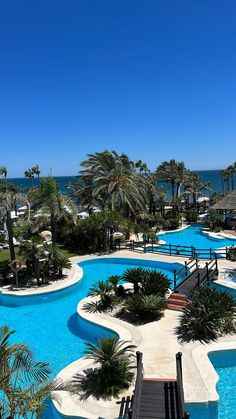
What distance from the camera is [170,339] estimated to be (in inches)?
501

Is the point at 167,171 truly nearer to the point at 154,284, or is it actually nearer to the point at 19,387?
the point at 154,284

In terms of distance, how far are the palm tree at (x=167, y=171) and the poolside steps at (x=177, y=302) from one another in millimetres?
37213

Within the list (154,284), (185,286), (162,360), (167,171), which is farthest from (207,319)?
(167,171)

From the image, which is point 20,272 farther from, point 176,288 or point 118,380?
point 118,380

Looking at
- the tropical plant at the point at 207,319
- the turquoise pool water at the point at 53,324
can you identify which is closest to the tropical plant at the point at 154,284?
the tropical plant at the point at 207,319

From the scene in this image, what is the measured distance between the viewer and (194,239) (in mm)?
34500

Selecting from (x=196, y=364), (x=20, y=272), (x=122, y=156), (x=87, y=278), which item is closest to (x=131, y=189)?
(x=122, y=156)

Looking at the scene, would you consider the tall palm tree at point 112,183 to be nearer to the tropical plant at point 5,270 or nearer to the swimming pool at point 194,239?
the swimming pool at point 194,239

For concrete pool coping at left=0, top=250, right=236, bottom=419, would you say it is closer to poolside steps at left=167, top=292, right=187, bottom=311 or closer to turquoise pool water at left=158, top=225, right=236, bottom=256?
poolside steps at left=167, top=292, right=187, bottom=311

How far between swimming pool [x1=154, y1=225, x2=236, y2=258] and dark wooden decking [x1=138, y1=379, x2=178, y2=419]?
2202cm

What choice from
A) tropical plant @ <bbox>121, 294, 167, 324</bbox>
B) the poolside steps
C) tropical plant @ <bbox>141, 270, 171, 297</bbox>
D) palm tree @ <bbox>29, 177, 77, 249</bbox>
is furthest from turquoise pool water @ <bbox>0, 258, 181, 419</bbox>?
palm tree @ <bbox>29, 177, 77, 249</bbox>

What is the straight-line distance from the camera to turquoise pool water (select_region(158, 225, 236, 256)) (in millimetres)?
31688

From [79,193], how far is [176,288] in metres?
17.7

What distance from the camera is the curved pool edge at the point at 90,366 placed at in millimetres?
8711
